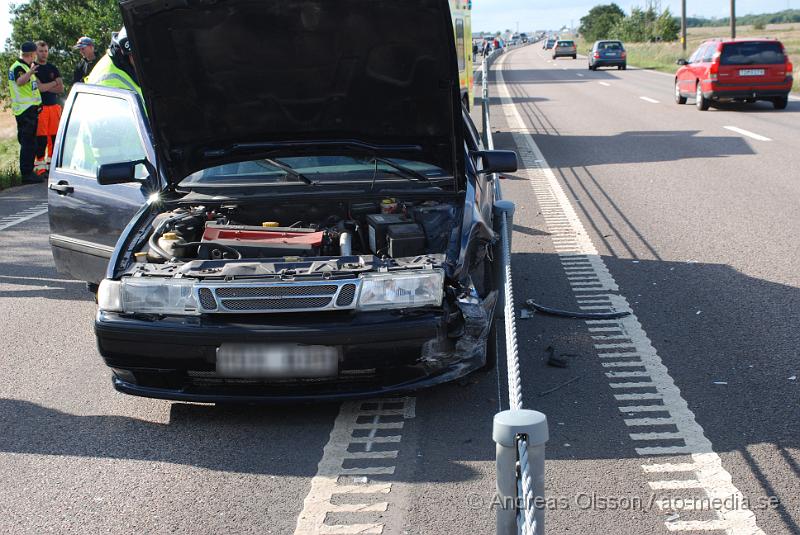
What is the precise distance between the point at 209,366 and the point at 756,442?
Result: 101 inches

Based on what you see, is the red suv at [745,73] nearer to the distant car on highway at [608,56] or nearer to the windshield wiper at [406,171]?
the windshield wiper at [406,171]

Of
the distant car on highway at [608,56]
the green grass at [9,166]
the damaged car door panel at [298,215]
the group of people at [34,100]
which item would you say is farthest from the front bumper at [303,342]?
the distant car on highway at [608,56]

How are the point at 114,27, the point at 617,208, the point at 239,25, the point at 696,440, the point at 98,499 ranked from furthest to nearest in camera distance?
the point at 114,27 → the point at 617,208 → the point at 239,25 → the point at 696,440 → the point at 98,499

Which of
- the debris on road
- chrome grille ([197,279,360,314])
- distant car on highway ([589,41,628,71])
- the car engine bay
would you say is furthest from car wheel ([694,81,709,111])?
distant car on highway ([589,41,628,71])

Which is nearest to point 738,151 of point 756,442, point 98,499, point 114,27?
point 756,442

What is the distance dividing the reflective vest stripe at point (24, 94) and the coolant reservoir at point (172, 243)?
36.5ft

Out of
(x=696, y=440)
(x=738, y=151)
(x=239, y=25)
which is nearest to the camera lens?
(x=696, y=440)

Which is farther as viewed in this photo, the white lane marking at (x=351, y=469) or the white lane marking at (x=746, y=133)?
the white lane marking at (x=746, y=133)

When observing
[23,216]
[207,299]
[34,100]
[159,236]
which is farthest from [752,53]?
[207,299]

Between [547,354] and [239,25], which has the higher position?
[239,25]

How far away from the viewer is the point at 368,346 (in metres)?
4.62

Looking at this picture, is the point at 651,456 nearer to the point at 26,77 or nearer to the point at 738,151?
the point at 738,151

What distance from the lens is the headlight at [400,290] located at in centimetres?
466

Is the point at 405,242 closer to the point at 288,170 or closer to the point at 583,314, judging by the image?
the point at 288,170
